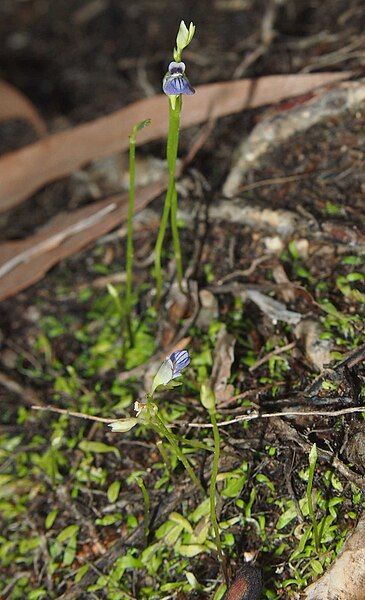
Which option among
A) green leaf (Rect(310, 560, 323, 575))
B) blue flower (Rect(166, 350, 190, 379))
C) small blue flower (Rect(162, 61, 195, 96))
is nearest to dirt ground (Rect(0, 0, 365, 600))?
green leaf (Rect(310, 560, 323, 575))

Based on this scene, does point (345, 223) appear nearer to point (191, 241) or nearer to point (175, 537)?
point (191, 241)

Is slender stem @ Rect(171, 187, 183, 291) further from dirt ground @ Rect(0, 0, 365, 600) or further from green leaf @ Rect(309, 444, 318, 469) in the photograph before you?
green leaf @ Rect(309, 444, 318, 469)

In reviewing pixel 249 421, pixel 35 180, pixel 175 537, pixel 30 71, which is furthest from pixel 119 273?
pixel 30 71

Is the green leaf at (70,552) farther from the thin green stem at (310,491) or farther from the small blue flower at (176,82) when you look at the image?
the small blue flower at (176,82)

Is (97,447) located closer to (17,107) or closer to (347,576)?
(347,576)

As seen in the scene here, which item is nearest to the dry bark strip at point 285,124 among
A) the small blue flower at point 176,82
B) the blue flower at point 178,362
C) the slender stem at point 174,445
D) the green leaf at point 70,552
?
the small blue flower at point 176,82

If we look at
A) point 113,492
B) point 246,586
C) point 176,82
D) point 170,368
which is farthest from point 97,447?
point 176,82
